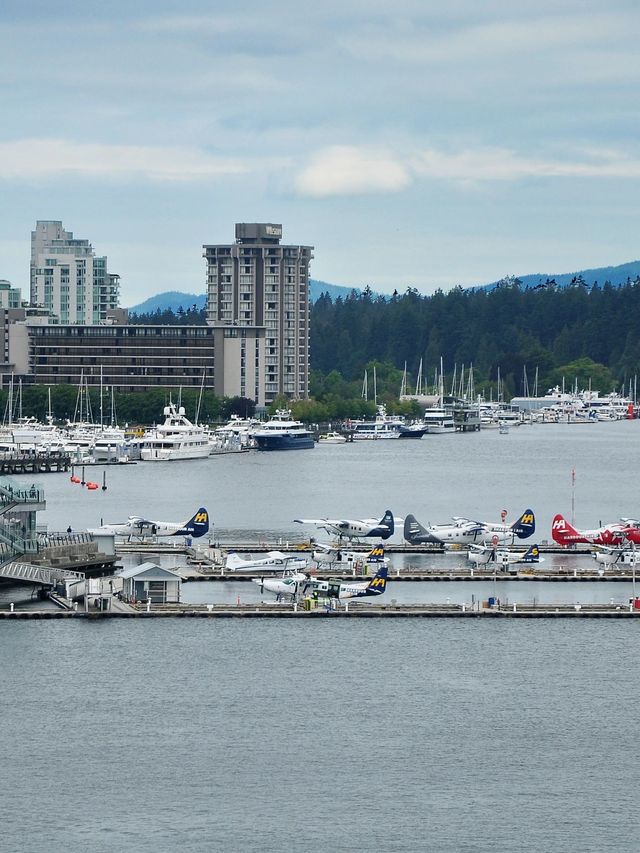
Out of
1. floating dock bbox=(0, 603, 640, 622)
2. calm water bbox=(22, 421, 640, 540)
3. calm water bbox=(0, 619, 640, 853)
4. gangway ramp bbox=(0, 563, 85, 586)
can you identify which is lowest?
calm water bbox=(0, 619, 640, 853)

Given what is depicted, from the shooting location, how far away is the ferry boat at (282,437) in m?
176

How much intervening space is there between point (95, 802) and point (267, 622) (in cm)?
2047

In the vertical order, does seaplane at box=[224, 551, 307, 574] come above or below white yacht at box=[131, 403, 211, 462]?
below

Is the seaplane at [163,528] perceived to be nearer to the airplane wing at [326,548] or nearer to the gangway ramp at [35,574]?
the airplane wing at [326,548]

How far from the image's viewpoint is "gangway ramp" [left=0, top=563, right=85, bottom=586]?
66.9m

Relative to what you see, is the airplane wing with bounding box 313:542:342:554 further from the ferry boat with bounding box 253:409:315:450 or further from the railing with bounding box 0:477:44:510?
the ferry boat with bounding box 253:409:315:450

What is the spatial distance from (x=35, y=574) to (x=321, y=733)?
2089cm

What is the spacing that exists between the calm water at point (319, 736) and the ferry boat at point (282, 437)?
112695 millimetres

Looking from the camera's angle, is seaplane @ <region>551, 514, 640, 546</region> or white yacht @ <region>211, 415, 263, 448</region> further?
white yacht @ <region>211, 415, 263, 448</region>

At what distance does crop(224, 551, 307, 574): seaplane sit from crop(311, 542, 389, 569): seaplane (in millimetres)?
1518

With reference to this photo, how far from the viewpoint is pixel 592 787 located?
4519 centimetres

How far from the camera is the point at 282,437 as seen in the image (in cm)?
17725

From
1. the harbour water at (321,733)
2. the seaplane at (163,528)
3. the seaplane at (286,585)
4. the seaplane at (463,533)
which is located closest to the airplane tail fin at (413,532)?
the seaplane at (463,533)

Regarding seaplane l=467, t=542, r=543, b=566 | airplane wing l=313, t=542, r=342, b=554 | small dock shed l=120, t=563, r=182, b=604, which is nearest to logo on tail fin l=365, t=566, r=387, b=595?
small dock shed l=120, t=563, r=182, b=604
